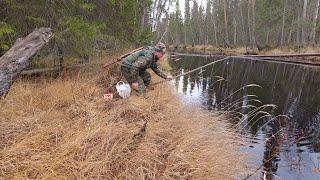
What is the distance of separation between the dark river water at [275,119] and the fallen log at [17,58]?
147 inches

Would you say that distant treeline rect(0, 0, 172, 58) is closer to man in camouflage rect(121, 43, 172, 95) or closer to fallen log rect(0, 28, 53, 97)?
man in camouflage rect(121, 43, 172, 95)

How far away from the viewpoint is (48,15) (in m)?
8.74

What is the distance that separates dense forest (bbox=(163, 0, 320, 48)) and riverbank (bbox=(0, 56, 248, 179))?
22.8 meters

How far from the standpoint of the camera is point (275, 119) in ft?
28.8

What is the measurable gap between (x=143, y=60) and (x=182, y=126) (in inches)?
84.1

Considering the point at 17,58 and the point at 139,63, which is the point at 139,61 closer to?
the point at 139,63

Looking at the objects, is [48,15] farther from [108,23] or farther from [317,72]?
[317,72]

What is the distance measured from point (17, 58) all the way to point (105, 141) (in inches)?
77.7

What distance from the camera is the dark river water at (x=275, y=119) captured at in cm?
598

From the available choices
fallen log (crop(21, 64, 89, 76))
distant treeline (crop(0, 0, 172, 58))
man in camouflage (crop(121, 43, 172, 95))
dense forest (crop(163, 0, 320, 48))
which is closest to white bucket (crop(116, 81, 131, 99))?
man in camouflage (crop(121, 43, 172, 95))

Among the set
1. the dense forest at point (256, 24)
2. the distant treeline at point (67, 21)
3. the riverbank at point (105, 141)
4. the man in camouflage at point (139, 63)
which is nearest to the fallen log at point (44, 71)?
the distant treeline at point (67, 21)

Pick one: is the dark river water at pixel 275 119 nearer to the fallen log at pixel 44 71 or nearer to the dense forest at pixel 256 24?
the fallen log at pixel 44 71

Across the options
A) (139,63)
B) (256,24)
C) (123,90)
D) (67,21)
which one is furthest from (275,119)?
(256,24)

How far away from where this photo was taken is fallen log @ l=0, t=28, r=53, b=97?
5147 mm
